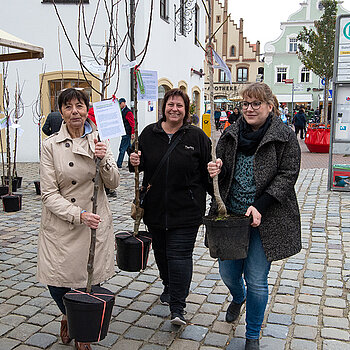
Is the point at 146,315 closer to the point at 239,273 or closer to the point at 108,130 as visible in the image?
the point at 239,273

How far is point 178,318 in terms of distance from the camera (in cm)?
333

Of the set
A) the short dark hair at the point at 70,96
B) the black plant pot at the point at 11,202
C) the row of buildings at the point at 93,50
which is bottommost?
the black plant pot at the point at 11,202

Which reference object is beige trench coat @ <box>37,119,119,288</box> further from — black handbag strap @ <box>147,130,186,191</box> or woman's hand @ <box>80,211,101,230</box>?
black handbag strap @ <box>147,130,186,191</box>

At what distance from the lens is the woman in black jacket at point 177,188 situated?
337 cm

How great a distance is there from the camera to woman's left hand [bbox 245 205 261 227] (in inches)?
110

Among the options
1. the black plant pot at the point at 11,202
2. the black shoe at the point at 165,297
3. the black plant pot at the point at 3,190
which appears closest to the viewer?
the black shoe at the point at 165,297

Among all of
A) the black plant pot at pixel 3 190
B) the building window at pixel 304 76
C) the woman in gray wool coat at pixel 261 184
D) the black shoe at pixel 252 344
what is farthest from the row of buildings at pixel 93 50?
the building window at pixel 304 76

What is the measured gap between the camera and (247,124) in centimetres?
301

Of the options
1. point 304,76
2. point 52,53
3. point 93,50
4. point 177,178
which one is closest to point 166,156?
point 177,178

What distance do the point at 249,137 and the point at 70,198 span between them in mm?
1250

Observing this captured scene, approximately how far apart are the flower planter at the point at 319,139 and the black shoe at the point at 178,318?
1347cm

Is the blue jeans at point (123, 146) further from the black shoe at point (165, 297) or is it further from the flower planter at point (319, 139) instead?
the black shoe at point (165, 297)

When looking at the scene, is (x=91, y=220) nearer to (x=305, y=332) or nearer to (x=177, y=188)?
(x=177, y=188)

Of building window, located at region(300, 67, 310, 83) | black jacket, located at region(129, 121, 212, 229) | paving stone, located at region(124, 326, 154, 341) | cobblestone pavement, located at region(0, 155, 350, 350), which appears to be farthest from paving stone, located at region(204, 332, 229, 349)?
building window, located at region(300, 67, 310, 83)
